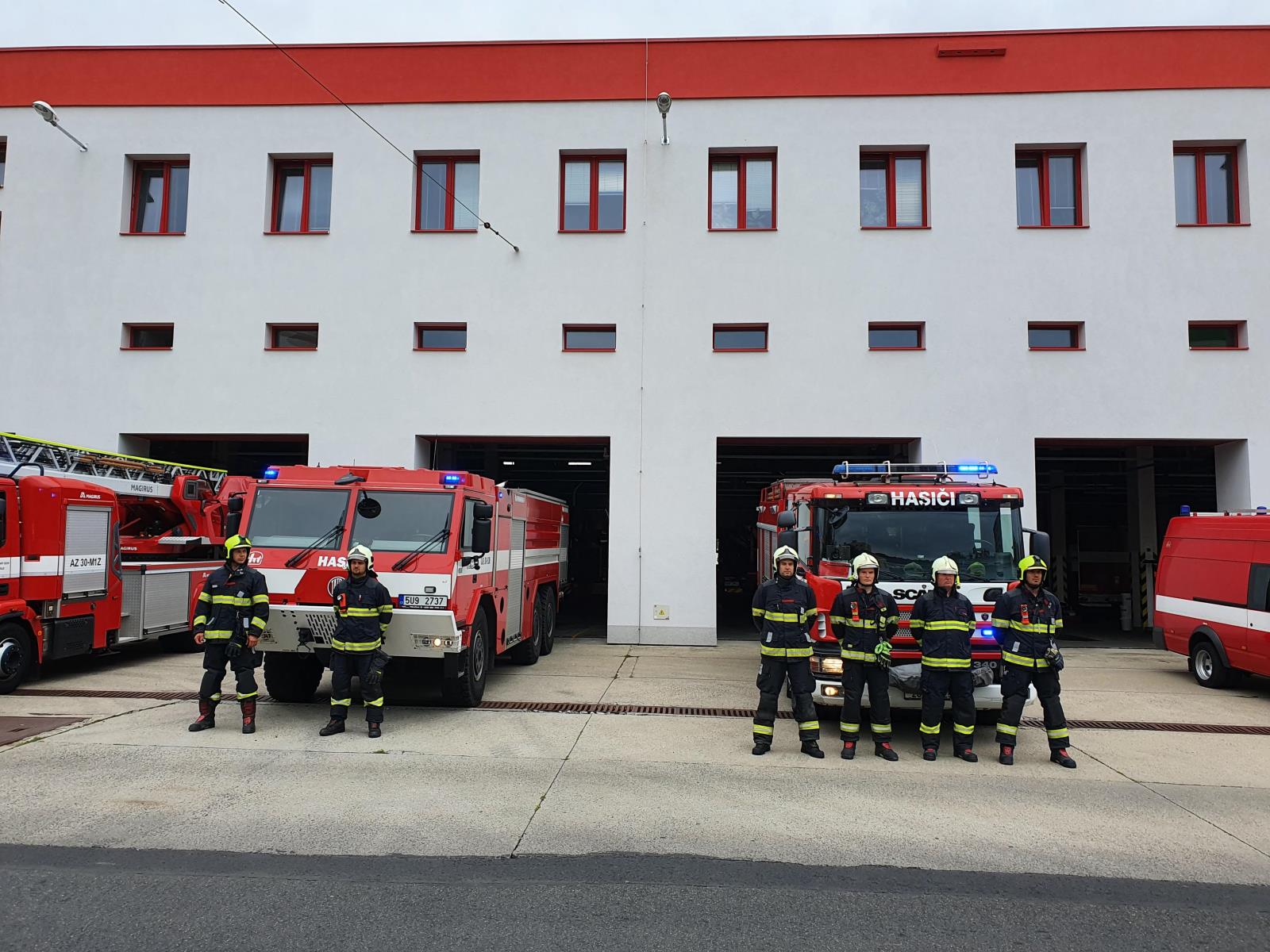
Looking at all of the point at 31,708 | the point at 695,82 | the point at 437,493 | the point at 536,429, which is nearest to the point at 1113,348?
the point at 695,82

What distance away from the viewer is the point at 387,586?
811cm

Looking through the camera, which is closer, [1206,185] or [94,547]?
[94,547]

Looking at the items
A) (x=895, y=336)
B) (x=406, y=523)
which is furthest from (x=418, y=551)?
(x=895, y=336)

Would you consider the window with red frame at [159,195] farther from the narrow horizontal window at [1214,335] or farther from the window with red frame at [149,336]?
the narrow horizontal window at [1214,335]

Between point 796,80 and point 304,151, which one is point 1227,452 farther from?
point 304,151

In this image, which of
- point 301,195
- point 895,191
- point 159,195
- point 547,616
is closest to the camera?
point 547,616

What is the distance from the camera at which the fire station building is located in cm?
Answer: 1430

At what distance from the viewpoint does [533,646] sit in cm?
1222

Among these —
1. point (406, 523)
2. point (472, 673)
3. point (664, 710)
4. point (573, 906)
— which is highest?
point (406, 523)

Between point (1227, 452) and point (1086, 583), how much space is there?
7.60 meters

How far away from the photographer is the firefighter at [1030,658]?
283 inches

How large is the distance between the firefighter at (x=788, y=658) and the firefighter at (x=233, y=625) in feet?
15.7

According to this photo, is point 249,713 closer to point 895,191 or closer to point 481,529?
point 481,529

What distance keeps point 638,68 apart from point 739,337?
542cm
